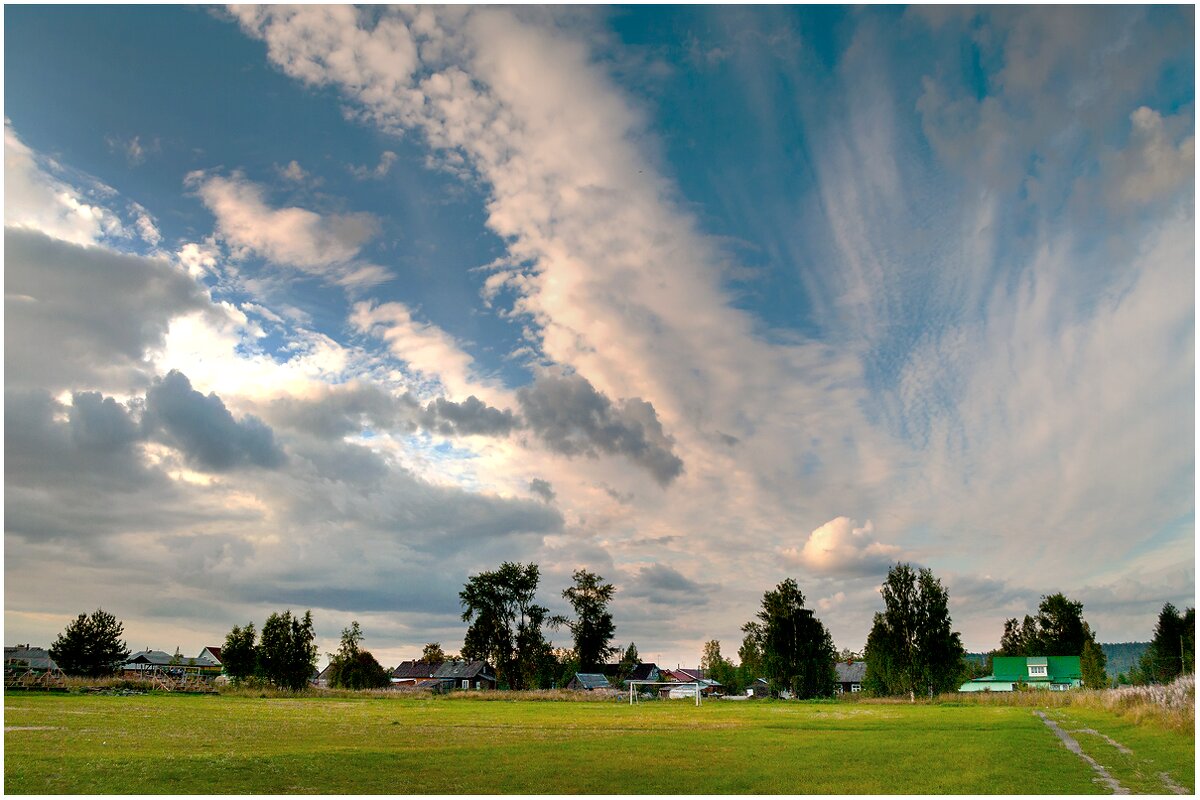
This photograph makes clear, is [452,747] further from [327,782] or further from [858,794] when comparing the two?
[858,794]

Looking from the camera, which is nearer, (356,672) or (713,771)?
(713,771)

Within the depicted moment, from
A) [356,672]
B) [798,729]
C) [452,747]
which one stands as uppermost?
[452,747]

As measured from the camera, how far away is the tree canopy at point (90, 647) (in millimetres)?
103500

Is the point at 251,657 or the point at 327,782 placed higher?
the point at 327,782

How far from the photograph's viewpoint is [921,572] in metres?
99.2

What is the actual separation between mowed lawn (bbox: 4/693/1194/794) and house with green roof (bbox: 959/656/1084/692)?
91.9 m

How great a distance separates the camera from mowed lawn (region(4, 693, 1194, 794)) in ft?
66.2

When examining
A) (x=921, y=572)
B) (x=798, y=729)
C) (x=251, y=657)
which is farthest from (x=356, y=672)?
(x=798, y=729)

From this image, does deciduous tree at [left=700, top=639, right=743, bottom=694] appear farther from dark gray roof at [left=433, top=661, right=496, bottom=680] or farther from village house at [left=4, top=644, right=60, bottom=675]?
village house at [left=4, top=644, right=60, bottom=675]

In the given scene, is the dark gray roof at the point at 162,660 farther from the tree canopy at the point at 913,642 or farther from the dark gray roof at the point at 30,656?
the tree canopy at the point at 913,642

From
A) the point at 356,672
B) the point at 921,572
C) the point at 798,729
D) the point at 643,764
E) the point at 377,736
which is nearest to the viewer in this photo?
the point at 643,764

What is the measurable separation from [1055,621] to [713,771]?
139 meters

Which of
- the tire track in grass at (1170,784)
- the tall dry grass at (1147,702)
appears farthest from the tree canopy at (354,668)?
the tire track in grass at (1170,784)

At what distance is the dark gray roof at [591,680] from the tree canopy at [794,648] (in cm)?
3218
